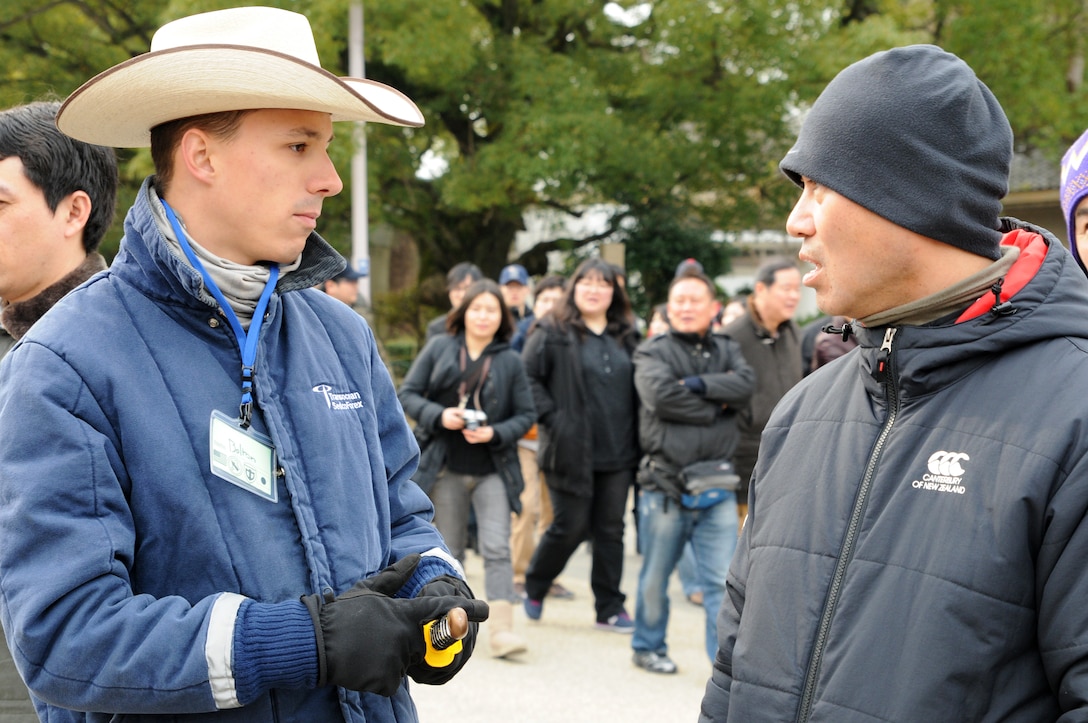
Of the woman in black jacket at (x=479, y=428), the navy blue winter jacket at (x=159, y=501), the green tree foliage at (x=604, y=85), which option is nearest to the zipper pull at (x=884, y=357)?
the navy blue winter jacket at (x=159, y=501)

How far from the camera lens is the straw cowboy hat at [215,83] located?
74.3 inches

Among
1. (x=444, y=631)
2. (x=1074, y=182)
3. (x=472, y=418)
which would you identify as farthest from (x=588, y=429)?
(x=444, y=631)

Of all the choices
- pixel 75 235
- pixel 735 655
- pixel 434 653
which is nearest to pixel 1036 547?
pixel 735 655

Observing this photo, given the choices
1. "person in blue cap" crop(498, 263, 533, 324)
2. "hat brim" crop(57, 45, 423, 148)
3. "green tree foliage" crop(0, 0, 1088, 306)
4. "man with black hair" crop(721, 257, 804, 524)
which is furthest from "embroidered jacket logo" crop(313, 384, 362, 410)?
"green tree foliage" crop(0, 0, 1088, 306)

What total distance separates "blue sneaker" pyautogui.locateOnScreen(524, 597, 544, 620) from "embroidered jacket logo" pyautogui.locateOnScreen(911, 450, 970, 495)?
215 inches

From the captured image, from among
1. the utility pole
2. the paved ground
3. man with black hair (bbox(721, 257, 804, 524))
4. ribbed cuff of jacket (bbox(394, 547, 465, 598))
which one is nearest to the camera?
ribbed cuff of jacket (bbox(394, 547, 465, 598))

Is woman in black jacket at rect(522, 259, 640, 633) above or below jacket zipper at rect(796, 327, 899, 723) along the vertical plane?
below

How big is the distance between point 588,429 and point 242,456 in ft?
15.8

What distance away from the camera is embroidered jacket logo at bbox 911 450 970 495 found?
1.68 m

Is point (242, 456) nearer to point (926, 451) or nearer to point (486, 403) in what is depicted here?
point (926, 451)

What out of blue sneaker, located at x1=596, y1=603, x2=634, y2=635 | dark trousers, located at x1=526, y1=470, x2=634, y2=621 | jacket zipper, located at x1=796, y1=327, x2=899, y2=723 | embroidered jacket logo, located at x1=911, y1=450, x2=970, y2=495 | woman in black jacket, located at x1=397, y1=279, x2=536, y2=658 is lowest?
blue sneaker, located at x1=596, y1=603, x2=634, y2=635

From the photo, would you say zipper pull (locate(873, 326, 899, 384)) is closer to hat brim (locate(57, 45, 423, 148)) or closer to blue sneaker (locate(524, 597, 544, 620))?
hat brim (locate(57, 45, 423, 148))

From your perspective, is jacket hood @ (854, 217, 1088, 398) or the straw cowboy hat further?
the straw cowboy hat

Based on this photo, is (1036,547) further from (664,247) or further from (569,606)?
(664,247)
